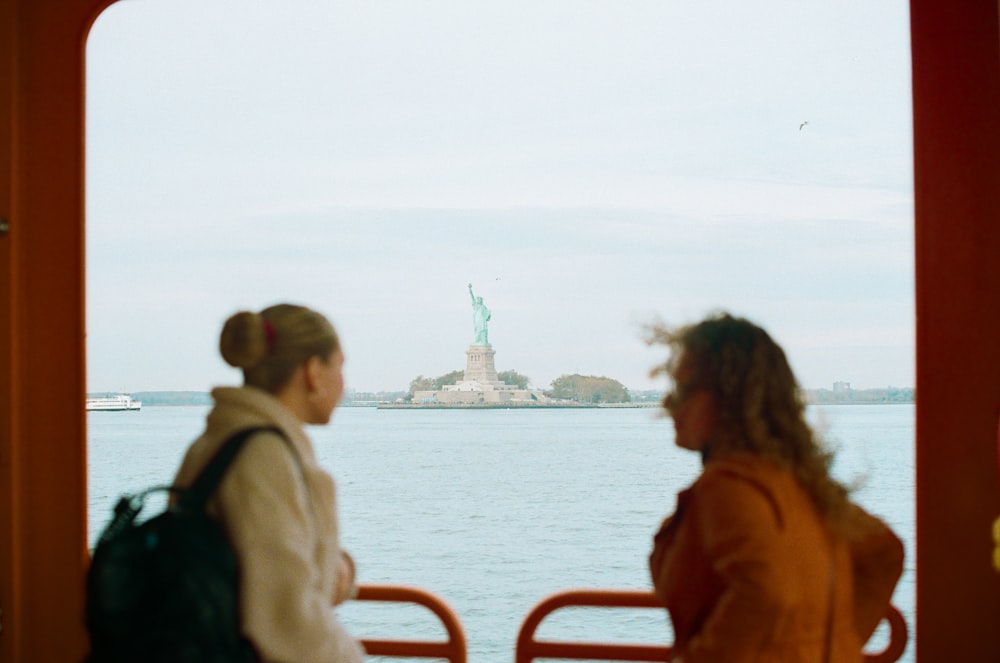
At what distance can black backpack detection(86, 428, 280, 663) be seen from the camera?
181cm

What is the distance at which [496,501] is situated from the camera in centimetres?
4603

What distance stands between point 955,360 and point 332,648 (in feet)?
5.73

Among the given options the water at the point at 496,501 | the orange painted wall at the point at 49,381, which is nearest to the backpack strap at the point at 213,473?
the orange painted wall at the point at 49,381

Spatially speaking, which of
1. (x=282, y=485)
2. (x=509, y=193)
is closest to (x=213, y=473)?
(x=282, y=485)

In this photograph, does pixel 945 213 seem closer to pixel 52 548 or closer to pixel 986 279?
pixel 986 279

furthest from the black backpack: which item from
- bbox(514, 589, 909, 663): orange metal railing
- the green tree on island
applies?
the green tree on island

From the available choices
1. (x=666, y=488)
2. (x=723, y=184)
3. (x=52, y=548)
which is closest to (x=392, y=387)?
(x=666, y=488)

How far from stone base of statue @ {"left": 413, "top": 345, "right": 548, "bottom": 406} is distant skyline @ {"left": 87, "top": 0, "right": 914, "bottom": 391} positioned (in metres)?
1.58

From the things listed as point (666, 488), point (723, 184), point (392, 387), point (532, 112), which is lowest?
point (666, 488)

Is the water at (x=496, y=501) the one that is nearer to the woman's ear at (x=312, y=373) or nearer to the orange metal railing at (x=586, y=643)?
the orange metal railing at (x=586, y=643)

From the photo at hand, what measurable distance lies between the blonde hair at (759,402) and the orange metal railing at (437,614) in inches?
48.4

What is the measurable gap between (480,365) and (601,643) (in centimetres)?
4348

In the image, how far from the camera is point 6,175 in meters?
3.16

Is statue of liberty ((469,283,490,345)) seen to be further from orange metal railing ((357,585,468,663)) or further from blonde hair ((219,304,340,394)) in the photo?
blonde hair ((219,304,340,394))
